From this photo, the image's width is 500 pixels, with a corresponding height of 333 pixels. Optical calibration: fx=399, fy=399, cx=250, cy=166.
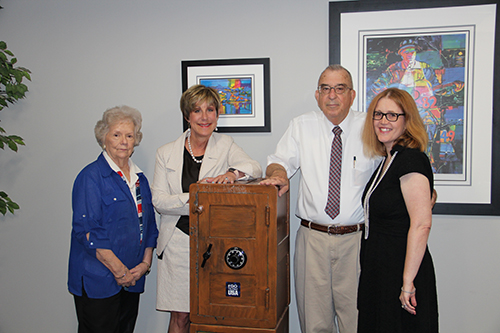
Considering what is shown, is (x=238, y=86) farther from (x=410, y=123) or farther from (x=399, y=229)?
(x=399, y=229)

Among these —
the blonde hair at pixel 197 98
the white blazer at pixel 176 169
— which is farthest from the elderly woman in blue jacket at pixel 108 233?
the blonde hair at pixel 197 98

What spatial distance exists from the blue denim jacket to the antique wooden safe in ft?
1.52

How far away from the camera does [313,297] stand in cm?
213

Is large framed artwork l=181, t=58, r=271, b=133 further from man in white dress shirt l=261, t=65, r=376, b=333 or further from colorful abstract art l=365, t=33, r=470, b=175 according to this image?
colorful abstract art l=365, t=33, r=470, b=175

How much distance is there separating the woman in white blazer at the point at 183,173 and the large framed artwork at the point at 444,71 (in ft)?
2.96

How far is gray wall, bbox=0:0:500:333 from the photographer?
8.31 feet

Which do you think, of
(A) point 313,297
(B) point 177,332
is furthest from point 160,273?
(A) point 313,297

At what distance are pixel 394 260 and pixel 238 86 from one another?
146 centimetres

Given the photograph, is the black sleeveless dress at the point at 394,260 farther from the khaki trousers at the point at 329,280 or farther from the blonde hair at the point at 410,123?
the khaki trousers at the point at 329,280

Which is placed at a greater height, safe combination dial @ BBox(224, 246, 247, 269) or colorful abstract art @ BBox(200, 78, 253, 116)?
colorful abstract art @ BBox(200, 78, 253, 116)

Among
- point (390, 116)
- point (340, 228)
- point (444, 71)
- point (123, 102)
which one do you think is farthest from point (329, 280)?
point (123, 102)

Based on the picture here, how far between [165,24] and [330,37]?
43.4 inches

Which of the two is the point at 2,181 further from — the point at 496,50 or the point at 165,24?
the point at 496,50

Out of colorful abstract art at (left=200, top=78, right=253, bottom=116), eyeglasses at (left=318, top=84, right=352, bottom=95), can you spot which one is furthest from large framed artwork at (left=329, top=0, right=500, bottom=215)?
colorful abstract art at (left=200, top=78, right=253, bottom=116)
